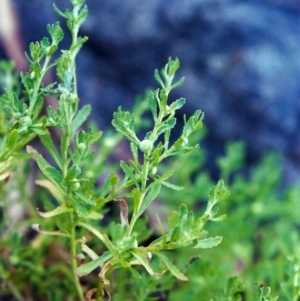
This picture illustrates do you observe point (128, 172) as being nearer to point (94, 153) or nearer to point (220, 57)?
point (94, 153)

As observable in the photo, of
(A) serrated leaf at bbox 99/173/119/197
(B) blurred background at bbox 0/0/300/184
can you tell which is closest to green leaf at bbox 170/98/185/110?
(A) serrated leaf at bbox 99/173/119/197

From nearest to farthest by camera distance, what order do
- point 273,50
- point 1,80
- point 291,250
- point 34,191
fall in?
point 1,80 < point 291,250 < point 34,191 < point 273,50

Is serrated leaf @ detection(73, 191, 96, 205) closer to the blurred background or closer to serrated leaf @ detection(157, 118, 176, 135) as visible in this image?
serrated leaf @ detection(157, 118, 176, 135)

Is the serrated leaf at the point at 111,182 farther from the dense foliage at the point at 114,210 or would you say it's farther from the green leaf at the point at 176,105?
the green leaf at the point at 176,105

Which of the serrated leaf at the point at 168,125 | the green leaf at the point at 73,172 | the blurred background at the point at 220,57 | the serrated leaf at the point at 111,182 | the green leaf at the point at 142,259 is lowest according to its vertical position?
the green leaf at the point at 142,259

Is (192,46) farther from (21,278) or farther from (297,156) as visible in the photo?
(21,278)

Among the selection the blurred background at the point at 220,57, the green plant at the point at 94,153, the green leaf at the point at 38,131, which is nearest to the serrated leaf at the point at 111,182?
the green plant at the point at 94,153

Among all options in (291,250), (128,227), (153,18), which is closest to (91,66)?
(153,18)

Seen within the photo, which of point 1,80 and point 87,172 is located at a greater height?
point 1,80

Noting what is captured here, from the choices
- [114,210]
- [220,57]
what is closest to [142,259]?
[114,210]
